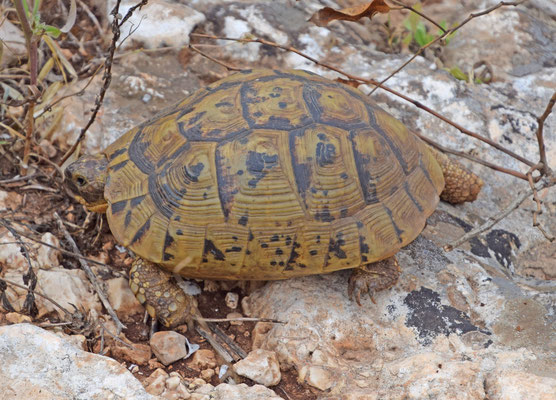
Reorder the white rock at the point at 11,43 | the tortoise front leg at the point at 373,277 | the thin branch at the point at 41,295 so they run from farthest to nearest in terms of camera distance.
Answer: the white rock at the point at 11,43 < the tortoise front leg at the point at 373,277 < the thin branch at the point at 41,295

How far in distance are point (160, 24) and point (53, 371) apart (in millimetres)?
2933

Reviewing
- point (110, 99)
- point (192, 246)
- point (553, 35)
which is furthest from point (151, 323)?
point (553, 35)

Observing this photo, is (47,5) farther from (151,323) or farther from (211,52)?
(151,323)

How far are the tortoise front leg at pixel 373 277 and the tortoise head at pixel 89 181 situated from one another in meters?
1.40

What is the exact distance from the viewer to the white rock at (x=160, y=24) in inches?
171

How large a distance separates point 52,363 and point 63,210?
1.44 m

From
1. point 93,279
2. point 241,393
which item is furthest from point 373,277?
point 93,279

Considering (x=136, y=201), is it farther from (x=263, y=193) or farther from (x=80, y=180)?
(x=263, y=193)

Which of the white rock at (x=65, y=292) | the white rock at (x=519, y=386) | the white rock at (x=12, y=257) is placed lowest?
the white rock at (x=519, y=386)

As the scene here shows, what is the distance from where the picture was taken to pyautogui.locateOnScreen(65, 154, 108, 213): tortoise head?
10.3 feet

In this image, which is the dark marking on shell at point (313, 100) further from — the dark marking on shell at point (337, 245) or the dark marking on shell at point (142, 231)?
the dark marking on shell at point (142, 231)

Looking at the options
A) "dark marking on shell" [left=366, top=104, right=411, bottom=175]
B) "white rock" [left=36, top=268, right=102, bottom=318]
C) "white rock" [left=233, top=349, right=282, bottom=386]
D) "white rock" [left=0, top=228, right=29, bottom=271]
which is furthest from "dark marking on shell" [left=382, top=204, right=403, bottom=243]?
"white rock" [left=0, top=228, right=29, bottom=271]

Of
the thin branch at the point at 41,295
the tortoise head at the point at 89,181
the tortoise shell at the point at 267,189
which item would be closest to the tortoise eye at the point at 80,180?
the tortoise head at the point at 89,181

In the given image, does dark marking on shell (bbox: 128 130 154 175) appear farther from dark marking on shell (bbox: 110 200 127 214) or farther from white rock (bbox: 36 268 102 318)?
white rock (bbox: 36 268 102 318)
